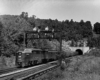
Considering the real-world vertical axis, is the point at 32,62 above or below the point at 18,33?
below

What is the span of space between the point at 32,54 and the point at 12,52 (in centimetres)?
1399

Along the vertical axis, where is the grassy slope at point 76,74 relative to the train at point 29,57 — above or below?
below

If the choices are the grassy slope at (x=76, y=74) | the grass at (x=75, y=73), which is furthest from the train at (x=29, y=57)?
the grassy slope at (x=76, y=74)

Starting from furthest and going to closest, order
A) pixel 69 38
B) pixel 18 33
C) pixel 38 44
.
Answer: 1. pixel 69 38
2. pixel 38 44
3. pixel 18 33

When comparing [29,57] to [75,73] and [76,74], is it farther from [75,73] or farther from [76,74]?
[76,74]

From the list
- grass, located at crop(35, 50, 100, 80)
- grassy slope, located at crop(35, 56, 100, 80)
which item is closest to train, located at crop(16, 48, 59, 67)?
grass, located at crop(35, 50, 100, 80)

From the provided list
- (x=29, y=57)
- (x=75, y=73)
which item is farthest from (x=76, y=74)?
(x=29, y=57)

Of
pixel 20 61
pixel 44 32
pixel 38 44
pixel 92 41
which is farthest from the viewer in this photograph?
pixel 92 41

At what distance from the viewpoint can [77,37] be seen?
133 m

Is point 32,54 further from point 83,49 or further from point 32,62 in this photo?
point 83,49

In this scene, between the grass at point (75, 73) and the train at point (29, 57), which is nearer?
the grass at point (75, 73)

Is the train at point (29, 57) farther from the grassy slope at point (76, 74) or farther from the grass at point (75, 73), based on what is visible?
the grassy slope at point (76, 74)

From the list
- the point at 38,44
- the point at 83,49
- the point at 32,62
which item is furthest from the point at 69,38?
the point at 32,62

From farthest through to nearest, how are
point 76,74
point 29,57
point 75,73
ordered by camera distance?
point 29,57 < point 75,73 < point 76,74
